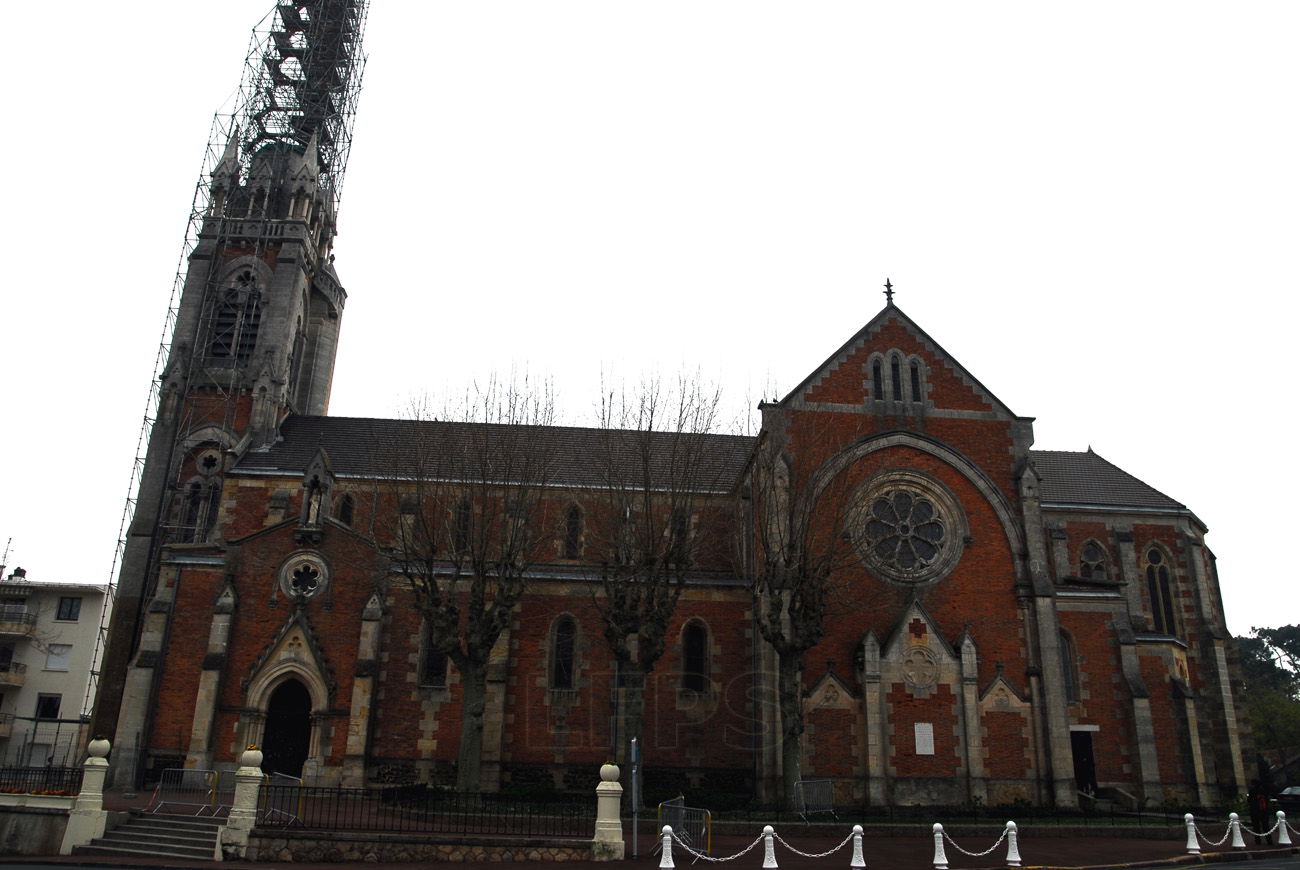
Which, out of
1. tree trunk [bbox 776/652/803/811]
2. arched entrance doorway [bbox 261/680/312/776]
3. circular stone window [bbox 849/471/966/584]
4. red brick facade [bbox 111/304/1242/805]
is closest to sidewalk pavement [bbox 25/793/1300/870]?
tree trunk [bbox 776/652/803/811]

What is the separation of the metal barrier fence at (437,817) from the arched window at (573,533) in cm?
1385

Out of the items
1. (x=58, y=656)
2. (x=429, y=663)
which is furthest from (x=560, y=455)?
(x=58, y=656)

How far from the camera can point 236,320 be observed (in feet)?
142

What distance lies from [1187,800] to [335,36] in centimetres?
5636

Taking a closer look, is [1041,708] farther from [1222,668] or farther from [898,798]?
[1222,668]

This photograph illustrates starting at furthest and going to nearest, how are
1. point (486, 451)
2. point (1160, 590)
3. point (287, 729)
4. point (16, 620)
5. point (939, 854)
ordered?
1. point (16, 620)
2. point (1160, 590)
3. point (287, 729)
4. point (486, 451)
5. point (939, 854)

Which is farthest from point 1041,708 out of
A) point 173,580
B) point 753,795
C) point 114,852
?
point 173,580

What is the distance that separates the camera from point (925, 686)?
2897cm

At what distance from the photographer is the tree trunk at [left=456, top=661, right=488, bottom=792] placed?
80.5ft

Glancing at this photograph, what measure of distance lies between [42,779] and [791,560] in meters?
21.2

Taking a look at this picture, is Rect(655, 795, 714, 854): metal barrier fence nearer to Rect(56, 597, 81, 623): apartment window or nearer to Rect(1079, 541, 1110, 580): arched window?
Rect(1079, 541, 1110, 580): arched window

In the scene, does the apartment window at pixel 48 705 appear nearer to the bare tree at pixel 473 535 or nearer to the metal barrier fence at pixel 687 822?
the bare tree at pixel 473 535

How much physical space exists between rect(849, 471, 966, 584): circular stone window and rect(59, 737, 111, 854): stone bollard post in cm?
2164

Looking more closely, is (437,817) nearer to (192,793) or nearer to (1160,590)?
(192,793)
